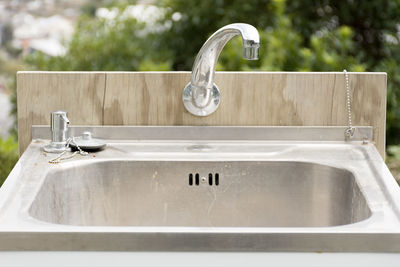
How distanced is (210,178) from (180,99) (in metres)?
0.22

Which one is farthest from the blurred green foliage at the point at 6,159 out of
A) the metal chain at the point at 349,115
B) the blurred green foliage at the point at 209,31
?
the metal chain at the point at 349,115

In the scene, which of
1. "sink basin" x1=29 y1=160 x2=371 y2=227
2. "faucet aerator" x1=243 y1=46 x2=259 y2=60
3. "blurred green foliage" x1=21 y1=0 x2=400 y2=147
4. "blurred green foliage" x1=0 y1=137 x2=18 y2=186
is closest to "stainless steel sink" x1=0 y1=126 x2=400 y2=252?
"sink basin" x1=29 y1=160 x2=371 y2=227

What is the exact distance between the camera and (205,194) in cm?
169

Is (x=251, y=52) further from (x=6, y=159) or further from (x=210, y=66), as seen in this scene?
(x=6, y=159)

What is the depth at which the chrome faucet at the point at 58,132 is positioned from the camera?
5.47ft

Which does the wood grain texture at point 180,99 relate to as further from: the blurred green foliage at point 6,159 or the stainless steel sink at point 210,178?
the blurred green foliage at point 6,159

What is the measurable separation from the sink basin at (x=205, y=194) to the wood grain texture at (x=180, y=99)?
0.15 meters

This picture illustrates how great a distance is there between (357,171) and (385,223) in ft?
1.02

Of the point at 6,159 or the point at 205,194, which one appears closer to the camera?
the point at 205,194

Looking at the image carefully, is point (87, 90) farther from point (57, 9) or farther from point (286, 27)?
point (57, 9)

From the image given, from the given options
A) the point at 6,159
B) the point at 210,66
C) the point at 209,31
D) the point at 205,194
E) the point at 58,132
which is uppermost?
the point at 209,31

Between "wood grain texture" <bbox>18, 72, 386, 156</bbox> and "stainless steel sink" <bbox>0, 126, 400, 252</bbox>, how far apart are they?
0.03 meters

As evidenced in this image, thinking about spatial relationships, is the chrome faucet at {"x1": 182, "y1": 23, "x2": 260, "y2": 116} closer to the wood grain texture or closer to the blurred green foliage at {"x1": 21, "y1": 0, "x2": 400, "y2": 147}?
the wood grain texture

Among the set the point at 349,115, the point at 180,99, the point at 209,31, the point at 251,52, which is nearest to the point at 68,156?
the point at 180,99
